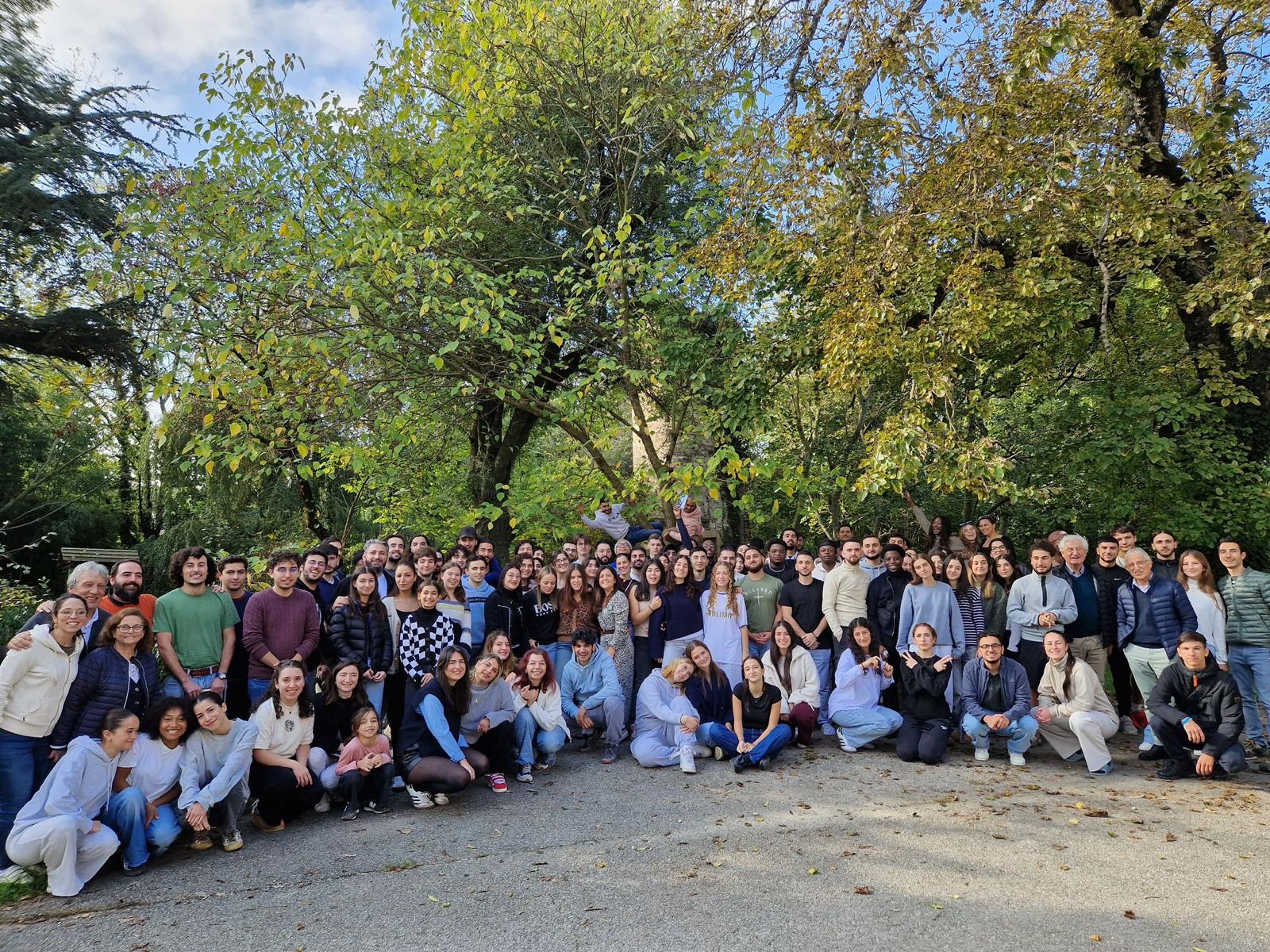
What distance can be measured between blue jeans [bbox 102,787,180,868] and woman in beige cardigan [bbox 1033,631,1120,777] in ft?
21.1

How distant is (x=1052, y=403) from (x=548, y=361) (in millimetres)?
7383

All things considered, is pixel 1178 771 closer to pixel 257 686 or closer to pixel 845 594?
pixel 845 594

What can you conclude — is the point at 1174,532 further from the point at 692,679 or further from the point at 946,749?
the point at 692,679

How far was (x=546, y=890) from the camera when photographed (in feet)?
14.1

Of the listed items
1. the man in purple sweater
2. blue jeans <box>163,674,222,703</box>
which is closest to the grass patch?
blue jeans <box>163,674,222,703</box>

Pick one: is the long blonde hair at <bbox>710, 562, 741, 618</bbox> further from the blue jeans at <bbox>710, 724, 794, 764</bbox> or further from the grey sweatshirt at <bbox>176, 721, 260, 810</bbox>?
the grey sweatshirt at <bbox>176, 721, 260, 810</bbox>

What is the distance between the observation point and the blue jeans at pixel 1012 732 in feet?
22.3

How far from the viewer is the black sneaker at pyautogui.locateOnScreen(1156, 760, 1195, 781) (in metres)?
6.39

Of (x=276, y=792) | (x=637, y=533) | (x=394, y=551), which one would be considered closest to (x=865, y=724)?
(x=637, y=533)

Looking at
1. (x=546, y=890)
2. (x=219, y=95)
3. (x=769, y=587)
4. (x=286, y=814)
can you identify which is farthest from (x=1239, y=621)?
(x=219, y=95)

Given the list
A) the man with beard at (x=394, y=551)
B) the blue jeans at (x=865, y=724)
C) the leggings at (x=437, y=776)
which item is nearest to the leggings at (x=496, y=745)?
the leggings at (x=437, y=776)

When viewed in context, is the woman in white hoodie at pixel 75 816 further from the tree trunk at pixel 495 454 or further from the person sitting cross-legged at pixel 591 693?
the tree trunk at pixel 495 454

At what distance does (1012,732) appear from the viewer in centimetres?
686

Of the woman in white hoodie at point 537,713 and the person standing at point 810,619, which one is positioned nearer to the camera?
the woman in white hoodie at point 537,713
